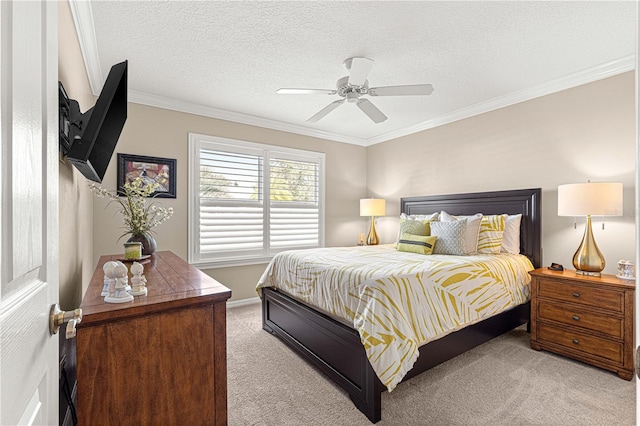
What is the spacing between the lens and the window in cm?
382

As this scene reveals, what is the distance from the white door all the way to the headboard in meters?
3.90

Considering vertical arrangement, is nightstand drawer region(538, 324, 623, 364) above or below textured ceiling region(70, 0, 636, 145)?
below

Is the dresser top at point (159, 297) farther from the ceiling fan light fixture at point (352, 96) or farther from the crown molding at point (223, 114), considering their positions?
the crown molding at point (223, 114)

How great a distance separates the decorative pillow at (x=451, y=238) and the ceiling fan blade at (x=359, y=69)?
5.79ft

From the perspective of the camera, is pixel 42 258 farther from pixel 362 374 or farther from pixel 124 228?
pixel 124 228

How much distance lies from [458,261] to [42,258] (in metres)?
2.70

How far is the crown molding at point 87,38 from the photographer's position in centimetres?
193

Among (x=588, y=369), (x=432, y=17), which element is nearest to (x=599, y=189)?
(x=588, y=369)

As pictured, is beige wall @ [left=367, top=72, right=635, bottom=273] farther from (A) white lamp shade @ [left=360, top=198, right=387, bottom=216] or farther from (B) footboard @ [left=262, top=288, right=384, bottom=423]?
(B) footboard @ [left=262, top=288, right=384, bottom=423]

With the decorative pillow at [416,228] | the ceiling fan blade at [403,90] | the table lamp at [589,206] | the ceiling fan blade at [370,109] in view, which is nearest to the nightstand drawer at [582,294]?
the table lamp at [589,206]

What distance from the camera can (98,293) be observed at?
1.24m

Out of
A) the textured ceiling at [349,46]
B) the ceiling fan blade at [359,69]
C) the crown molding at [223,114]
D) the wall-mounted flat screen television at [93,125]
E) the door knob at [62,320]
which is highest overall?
the textured ceiling at [349,46]

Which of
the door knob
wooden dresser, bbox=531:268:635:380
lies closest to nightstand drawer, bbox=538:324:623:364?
wooden dresser, bbox=531:268:635:380

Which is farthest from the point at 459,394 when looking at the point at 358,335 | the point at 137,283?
the point at 137,283
